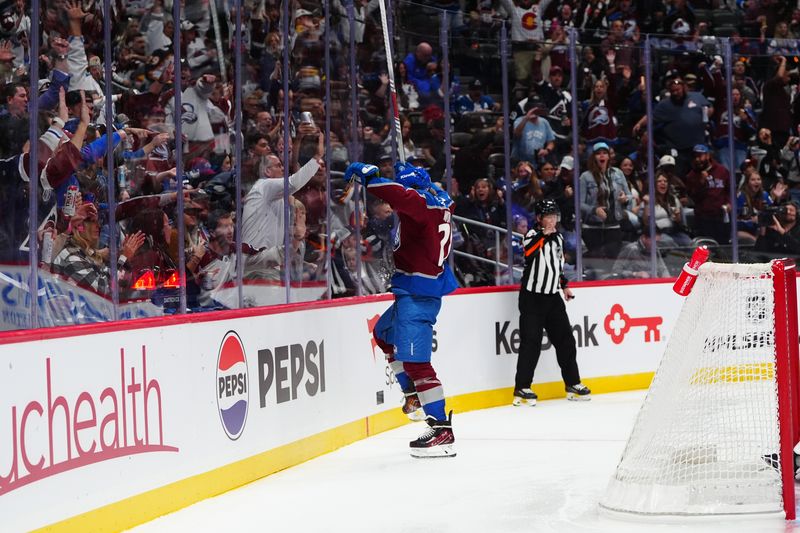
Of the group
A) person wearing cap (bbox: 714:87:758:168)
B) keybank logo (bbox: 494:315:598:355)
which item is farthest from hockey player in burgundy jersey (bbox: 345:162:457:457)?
person wearing cap (bbox: 714:87:758:168)

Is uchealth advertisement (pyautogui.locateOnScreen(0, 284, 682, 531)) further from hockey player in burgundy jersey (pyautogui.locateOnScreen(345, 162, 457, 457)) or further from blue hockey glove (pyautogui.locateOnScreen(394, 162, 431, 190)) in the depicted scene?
blue hockey glove (pyautogui.locateOnScreen(394, 162, 431, 190))

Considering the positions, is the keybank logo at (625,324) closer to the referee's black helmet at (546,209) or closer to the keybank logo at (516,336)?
the keybank logo at (516,336)

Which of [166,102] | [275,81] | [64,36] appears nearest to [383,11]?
[275,81]

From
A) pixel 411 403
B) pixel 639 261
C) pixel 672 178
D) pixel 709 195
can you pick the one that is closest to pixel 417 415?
pixel 411 403

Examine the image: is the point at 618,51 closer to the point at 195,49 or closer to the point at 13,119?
the point at 195,49

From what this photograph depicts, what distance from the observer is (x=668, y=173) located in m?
8.99

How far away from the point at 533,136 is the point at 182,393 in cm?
451

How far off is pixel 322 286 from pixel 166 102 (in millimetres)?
1417

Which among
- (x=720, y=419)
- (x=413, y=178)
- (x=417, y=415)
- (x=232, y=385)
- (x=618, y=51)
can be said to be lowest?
(x=417, y=415)

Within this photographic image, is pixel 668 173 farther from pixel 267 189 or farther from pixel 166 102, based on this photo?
pixel 166 102

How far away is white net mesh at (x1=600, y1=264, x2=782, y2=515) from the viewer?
4098 millimetres

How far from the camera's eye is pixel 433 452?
554cm

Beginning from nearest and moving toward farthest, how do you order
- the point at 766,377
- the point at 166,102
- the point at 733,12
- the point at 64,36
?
the point at 766,377 < the point at 64,36 < the point at 166,102 < the point at 733,12

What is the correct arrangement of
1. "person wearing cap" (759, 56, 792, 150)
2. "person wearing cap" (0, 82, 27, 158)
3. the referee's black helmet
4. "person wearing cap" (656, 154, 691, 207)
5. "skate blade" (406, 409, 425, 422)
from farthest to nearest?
"person wearing cap" (759, 56, 792, 150) < "person wearing cap" (656, 154, 691, 207) < the referee's black helmet < "skate blade" (406, 409, 425, 422) < "person wearing cap" (0, 82, 27, 158)
